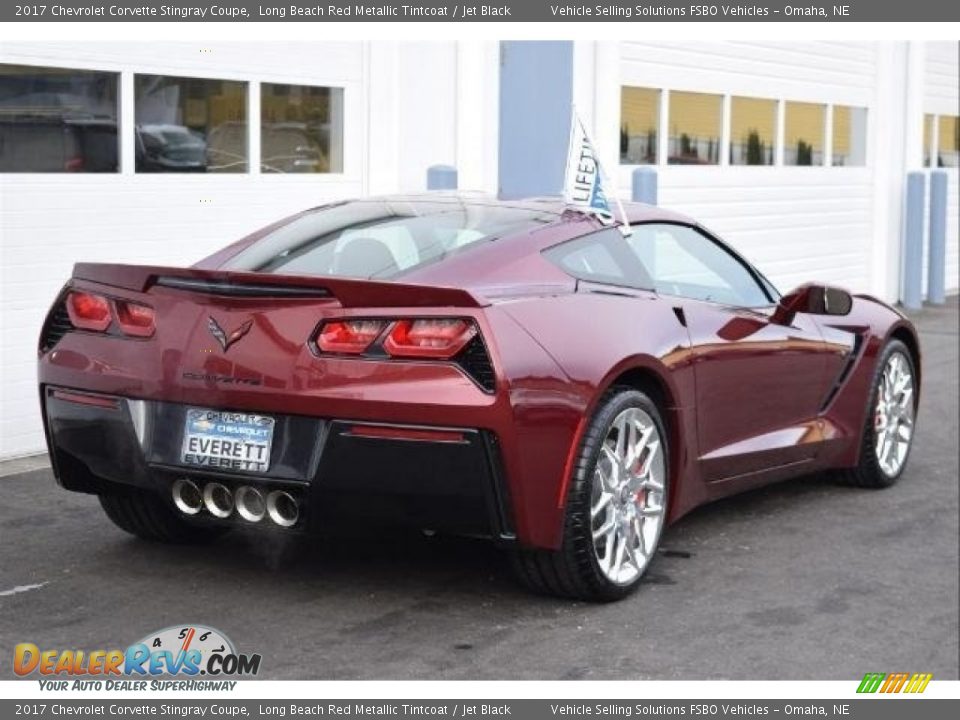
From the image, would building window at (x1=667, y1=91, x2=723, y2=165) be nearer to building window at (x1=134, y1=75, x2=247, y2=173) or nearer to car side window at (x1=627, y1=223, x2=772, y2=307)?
building window at (x1=134, y1=75, x2=247, y2=173)

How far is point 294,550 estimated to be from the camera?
613cm

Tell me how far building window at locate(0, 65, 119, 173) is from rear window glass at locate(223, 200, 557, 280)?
2.44 meters

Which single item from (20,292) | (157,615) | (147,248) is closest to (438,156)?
(147,248)

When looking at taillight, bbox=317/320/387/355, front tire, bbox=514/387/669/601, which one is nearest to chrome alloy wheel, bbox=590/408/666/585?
front tire, bbox=514/387/669/601

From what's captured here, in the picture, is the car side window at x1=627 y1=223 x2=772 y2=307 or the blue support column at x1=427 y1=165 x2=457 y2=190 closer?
the car side window at x1=627 y1=223 x2=772 y2=307

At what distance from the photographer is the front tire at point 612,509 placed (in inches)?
210

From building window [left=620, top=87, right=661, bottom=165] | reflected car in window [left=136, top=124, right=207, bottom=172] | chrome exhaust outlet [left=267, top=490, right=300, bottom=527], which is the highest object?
building window [left=620, top=87, right=661, bottom=165]

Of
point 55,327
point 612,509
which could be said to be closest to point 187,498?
point 55,327

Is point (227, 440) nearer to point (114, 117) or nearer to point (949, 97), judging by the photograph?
point (114, 117)

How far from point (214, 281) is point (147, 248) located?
3.74 m

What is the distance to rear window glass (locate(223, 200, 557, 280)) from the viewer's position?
5.72 metres

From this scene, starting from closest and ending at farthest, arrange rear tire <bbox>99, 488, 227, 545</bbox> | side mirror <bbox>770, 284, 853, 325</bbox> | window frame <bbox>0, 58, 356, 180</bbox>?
1. rear tire <bbox>99, 488, 227, 545</bbox>
2. side mirror <bbox>770, 284, 853, 325</bbox>
3. window frame <bbox>0, 58, 356, 180</bbox>
